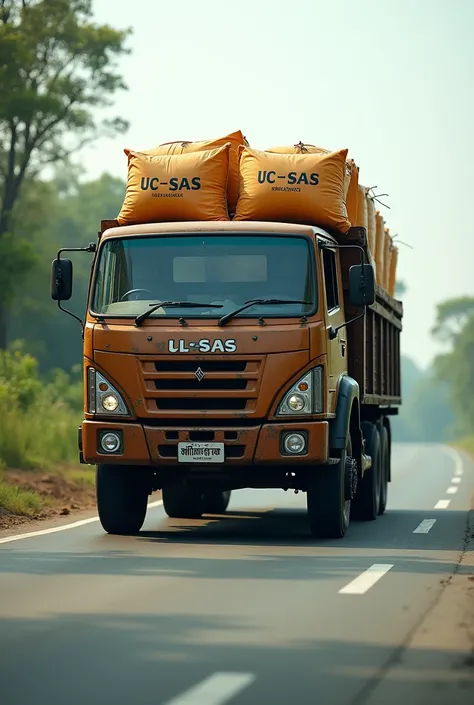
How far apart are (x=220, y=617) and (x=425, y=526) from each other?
8045 millimetres

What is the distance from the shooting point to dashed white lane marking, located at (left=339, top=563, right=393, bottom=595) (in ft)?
32.6

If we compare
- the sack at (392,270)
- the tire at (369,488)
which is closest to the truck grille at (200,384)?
the tire at (369,488)

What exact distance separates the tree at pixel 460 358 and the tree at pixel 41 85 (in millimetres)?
79623

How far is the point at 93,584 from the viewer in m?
10.2

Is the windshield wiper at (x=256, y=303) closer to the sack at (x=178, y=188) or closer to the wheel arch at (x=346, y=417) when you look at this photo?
the wheel arch at (x=346, y=417)

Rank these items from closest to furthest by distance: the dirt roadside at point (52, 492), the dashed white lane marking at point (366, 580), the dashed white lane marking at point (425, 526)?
the dashed white lane marking at point (366, 580) → the dashed white lane marking at point (425, 526) → the dirt roadside at point (52, 492)

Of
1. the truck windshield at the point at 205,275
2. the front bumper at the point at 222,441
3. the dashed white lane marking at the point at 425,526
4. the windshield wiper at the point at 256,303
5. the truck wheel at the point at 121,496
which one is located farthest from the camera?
the dashed white lane marking at the point at 425,526

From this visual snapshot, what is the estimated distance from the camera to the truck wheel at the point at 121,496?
14039mm

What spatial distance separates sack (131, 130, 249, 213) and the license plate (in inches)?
104

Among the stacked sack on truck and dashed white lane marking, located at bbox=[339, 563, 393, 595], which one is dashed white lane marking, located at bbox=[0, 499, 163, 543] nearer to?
the stacked sack on truck

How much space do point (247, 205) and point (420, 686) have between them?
8.22 meters

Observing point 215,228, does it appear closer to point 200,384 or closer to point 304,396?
point 200,384

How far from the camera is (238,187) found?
1474cm

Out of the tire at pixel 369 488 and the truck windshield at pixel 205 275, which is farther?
the tire at pixel 369 488
